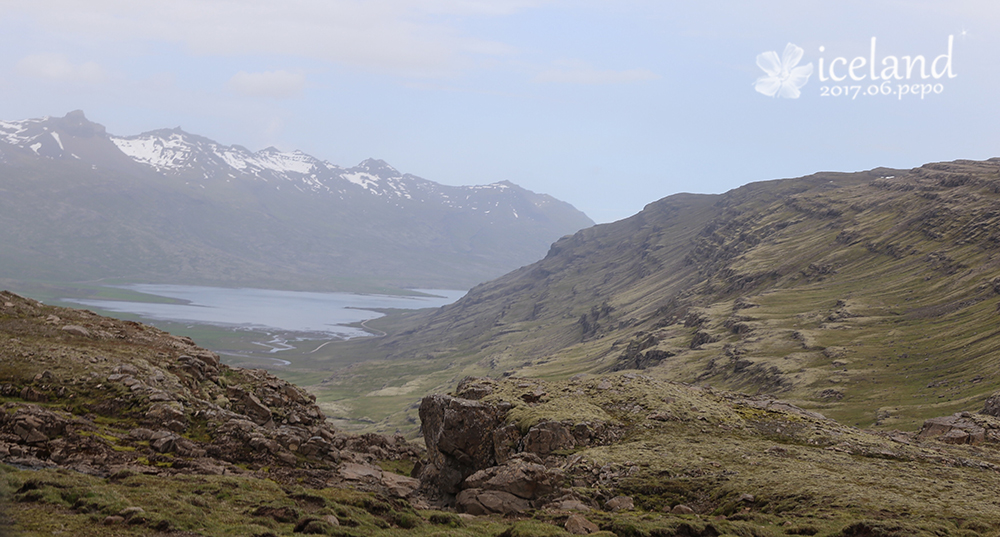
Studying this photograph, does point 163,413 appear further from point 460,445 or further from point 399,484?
point 460,445

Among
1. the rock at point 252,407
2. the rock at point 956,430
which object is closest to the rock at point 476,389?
the rock at point 252,407

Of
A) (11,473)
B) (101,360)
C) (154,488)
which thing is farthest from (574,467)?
(101,360)

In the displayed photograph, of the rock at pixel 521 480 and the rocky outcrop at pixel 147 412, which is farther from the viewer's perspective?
the rock at pixel 521 480

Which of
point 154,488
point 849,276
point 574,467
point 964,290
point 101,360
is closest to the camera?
point 154,488

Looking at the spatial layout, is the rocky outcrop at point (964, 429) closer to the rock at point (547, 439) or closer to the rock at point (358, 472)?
the rock at point (547, 439)

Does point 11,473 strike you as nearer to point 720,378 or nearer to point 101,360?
point 101,360

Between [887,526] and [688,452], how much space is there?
48.0ft

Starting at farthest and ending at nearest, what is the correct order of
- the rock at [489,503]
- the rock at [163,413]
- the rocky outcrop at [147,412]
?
the rock at [163,413], the rock at [489,503], the rocky outcrop at [147,412]

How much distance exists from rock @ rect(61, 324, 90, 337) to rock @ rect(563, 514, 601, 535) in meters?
43.0

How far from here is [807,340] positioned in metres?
140

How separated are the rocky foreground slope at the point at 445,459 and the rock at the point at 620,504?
98 millimetres

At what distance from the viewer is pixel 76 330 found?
5122cm

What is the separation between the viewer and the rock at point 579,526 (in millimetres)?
29844

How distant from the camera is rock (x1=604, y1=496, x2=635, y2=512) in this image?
35562 millimetres
